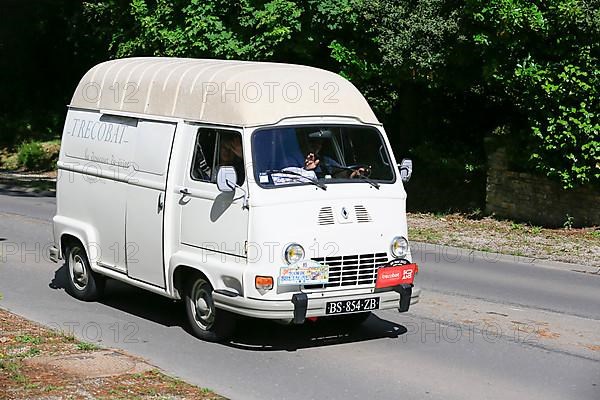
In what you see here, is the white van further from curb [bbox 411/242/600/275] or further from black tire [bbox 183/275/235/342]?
curb [bbox 411/242/600/275]

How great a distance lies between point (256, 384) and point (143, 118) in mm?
3758

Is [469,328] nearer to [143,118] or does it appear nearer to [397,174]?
[397,174]

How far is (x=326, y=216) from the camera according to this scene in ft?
32.7

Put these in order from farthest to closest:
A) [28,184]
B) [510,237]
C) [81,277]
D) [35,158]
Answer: [35,158] < [28,184] < [510,237] < [81,277]

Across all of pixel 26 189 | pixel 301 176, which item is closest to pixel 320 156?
pixel 301 176

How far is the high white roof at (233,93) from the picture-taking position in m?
10.2

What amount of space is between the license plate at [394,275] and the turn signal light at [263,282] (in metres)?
1.18

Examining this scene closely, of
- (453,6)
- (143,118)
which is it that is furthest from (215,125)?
(453,6)

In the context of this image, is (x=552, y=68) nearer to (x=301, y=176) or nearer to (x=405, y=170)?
(x=405, y=170)

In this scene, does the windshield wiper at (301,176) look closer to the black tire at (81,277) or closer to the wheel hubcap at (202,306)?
the wheel hubcap at (202,306)

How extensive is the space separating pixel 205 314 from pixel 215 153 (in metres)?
1.68

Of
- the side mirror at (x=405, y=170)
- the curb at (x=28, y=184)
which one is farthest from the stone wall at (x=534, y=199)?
the curb at (x=28, y=184)

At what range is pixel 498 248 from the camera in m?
18.2

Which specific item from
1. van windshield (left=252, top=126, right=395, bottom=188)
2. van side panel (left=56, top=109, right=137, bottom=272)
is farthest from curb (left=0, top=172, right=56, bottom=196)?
van windshield (left=252, top=126, right=395, bottom=188)
